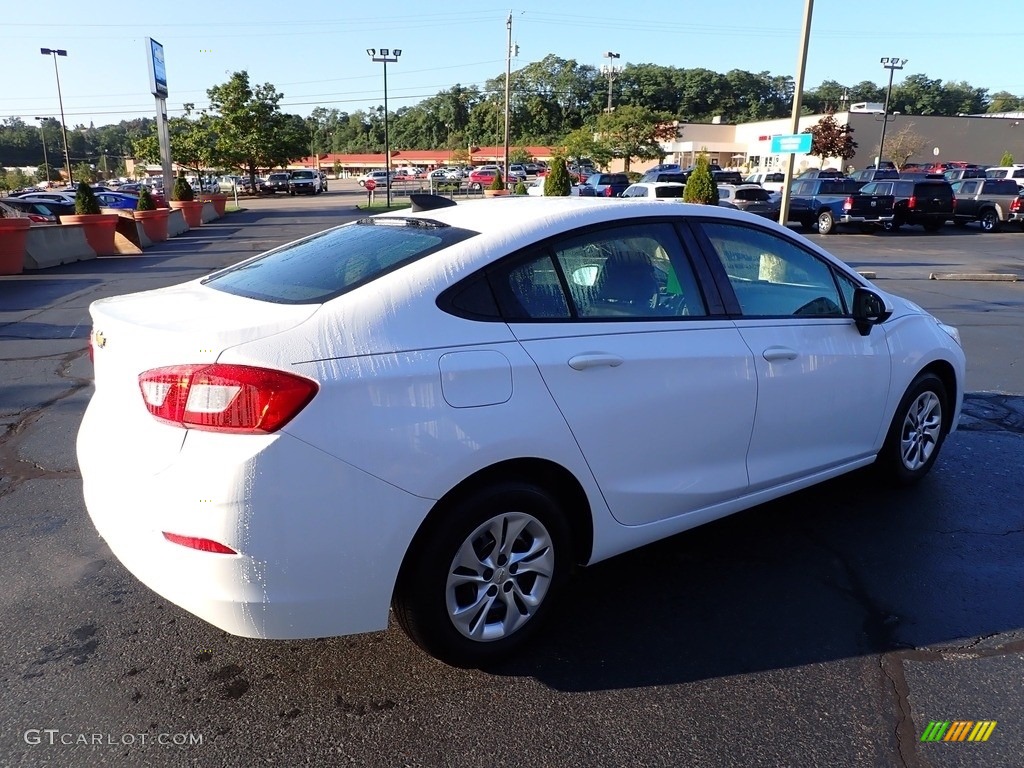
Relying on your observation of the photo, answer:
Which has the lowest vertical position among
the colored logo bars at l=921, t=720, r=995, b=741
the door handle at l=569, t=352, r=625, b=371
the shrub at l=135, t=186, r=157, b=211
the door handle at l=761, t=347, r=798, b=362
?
the colored logo bars at l=921, t=720, r=995, b=741

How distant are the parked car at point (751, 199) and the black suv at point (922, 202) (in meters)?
3.94

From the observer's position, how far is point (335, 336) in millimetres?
2455

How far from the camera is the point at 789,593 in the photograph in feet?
11.4

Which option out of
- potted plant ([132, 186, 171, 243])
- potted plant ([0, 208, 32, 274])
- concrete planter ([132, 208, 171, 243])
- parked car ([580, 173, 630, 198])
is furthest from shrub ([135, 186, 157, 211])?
parked car ([580, 173, 630, 198])

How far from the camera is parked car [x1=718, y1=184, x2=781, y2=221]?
2406cm

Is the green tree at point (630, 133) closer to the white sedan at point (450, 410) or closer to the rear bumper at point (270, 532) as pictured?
the white sedan at point (450, 410)

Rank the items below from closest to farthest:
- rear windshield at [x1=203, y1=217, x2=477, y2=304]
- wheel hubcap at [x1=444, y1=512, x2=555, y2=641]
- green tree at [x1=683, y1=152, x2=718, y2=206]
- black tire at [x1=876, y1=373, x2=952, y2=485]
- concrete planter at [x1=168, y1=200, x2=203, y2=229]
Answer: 1. wheel hubcap at [x1=444, y1=512, x2=555, y2=641]
2. rear windshield at [x1=203, y1=217, x2=477, y2=304]
3. black tire at [x1=876, y1=373, x2=952, y2=485]
4. green tree at [x1=683, y1=152, x2=718, y2=206]
5. concrete planter at [x1=168, y1=200, x2=203, y2=229]

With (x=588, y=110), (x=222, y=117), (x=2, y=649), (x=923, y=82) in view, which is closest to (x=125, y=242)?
(x=2, y=649)

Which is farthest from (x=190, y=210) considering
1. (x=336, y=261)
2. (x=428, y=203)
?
(x=336, y=261)

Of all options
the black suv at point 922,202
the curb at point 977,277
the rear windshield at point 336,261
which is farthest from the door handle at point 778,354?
the black suv at point 922,202

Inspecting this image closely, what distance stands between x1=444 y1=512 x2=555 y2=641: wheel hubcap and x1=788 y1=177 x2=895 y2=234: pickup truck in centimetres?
2503

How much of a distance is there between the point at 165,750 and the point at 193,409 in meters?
A: 1.11

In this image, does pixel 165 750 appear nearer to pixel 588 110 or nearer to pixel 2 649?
pixel 2 649

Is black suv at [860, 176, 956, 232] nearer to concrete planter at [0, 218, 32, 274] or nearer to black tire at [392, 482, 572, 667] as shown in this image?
concrete planter at [0, 218, 32, 274]
